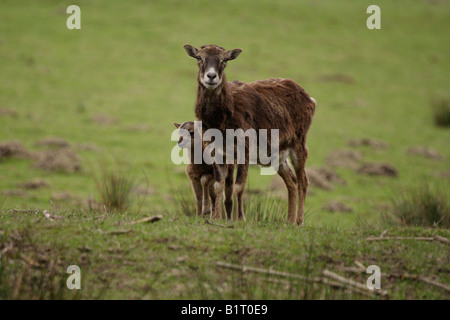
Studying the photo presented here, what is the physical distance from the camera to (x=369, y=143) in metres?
26.6

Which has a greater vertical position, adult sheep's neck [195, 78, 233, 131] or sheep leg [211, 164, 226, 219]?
adult sheep's neck [195, 78, 233, 131]

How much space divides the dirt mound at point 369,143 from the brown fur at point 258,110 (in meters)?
15.2

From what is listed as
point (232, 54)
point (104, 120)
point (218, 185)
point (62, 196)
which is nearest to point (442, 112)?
point (104, 120)

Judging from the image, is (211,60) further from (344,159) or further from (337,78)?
(337,78)

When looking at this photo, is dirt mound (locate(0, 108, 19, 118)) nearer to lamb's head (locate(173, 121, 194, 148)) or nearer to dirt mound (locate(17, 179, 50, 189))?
dirt mound (locate(17, 179, 50, 189))

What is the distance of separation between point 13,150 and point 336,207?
36.4ft

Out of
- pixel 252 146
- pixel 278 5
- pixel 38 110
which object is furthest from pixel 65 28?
pixel 252 146

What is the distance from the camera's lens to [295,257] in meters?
7.86

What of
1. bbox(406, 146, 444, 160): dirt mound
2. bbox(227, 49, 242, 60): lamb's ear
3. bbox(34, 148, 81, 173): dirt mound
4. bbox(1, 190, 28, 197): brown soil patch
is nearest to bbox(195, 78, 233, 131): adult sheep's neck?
bbox(227, 49, 242, 60): lamb's ear

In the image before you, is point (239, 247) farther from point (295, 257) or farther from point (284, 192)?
point (284, 192)

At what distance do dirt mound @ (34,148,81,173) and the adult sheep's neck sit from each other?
40.5ft

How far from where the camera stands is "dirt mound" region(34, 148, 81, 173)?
21109 millimetres

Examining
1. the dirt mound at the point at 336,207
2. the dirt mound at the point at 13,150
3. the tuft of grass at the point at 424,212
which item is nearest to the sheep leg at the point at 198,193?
the tuft of grass at the point at 424,212

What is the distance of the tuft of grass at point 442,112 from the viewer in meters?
28.6
